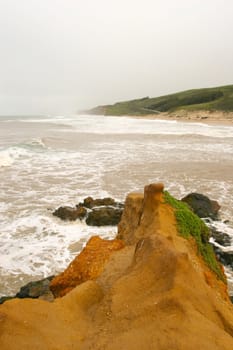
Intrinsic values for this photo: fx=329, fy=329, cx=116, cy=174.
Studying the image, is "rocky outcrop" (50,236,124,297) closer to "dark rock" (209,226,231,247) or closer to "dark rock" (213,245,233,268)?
"dark rock" (213,245,233,268)

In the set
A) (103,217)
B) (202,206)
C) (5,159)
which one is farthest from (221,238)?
(5,159)

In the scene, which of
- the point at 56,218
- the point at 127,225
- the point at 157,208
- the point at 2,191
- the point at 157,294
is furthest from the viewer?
the point at 2,191

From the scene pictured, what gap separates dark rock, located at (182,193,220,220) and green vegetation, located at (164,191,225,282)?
5.01 metres

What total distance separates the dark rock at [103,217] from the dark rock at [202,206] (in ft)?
8.68

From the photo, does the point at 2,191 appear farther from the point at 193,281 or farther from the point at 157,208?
the point at 193,281

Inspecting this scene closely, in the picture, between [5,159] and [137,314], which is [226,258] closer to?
[137,314]

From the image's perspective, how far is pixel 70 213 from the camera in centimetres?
1117

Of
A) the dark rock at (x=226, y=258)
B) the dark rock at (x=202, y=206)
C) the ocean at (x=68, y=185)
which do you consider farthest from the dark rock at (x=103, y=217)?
the dark rock at (x=226, y=258)

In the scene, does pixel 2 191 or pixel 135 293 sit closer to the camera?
pixel 135 293

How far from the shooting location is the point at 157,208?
240 inches

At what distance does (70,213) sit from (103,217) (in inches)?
46.2

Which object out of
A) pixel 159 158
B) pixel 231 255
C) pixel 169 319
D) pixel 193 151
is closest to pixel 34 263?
pixel 231 255

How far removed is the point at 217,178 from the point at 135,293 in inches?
559

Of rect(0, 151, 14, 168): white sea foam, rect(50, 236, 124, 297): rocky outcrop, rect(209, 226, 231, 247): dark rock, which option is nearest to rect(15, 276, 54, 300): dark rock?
rect(50, 236, 124, 297): rocky outcrop
